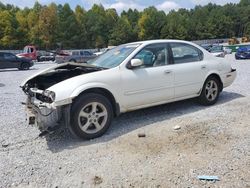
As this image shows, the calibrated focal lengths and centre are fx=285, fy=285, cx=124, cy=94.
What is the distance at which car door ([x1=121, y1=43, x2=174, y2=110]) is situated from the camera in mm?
5195

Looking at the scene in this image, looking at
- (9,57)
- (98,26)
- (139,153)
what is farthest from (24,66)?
(98,26)

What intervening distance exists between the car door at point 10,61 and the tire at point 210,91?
18.1m

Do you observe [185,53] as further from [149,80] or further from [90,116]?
[90,116]

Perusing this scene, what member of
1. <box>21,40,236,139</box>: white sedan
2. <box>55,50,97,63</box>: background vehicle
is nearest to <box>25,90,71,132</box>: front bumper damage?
<box>21,40,236,139</box>: white sedan

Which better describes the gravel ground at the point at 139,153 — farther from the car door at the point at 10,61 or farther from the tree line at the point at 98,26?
the tree line at the point at 98,26

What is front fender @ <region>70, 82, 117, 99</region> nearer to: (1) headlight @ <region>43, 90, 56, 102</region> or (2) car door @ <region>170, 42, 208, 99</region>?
(1) headlight @ <region>43, 90, 56, 102</region>

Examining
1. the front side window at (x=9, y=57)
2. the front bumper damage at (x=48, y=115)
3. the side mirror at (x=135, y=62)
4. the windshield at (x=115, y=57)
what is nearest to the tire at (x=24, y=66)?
the front side window at (x=9, y=57)

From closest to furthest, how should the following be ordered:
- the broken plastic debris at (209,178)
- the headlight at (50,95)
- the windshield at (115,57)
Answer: the broken plastic debris at (209,178)
the headlight at (50,95)
the windshield at (115,57)

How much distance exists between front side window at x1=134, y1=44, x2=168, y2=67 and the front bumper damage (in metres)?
1.77

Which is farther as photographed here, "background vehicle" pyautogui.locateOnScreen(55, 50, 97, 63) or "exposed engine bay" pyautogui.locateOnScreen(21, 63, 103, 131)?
"background vehicle" pyautogui.locateOnScreen(55, 50, 97, 63)

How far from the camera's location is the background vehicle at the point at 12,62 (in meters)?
21.1

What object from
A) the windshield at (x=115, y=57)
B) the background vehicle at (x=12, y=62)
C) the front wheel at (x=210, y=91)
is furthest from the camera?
the background vehicle at (x=12, y=62)

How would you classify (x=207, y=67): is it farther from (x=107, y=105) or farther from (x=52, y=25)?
(x=52, y=25)

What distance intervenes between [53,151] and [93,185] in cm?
130
